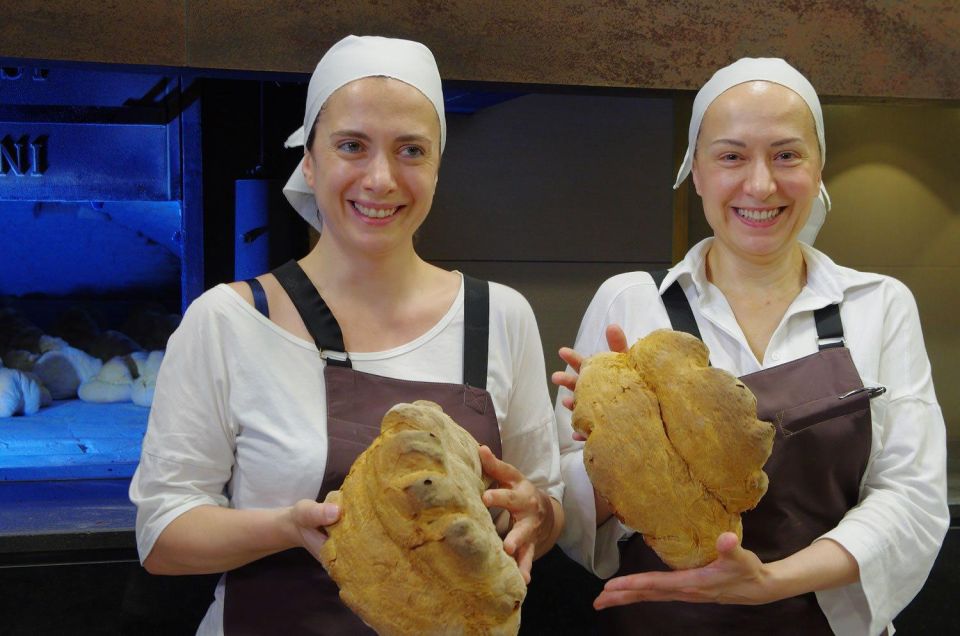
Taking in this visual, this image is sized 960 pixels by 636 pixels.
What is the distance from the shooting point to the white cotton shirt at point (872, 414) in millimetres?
1565

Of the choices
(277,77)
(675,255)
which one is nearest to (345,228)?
(277,77)

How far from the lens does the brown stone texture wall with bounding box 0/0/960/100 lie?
2.09 metres

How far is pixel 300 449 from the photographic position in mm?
1464

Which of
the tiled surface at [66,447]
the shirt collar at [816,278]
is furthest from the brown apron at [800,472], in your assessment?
the tiled surface at [66,447]

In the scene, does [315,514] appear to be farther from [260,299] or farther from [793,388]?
[793,388]

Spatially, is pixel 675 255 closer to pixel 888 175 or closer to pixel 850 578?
pixel 888 175

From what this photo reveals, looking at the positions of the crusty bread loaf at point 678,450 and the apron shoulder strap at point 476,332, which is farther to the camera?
the apron shoulder strap at point 476,332

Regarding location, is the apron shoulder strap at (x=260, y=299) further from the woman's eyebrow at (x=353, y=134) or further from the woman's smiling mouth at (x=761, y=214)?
the woman's smiling mouth at (x=761, y=214)

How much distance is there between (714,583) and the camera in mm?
1370

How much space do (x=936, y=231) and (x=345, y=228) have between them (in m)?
2.18

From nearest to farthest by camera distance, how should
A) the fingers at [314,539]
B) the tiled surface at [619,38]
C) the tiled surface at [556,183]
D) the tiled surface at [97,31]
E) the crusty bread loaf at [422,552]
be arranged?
the crusty bread loaf at [422,552] < the fingers at [314,539] < the tiled surface at [97,31] < the tiled surface at [619,38] < the tiled surface at [556,183]

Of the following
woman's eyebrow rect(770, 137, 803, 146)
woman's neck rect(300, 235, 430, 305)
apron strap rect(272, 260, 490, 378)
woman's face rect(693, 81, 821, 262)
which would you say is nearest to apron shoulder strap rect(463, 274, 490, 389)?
apron strap rect(272, 260, 490, 378)

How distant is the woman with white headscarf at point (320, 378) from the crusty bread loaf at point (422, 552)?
0.23 meters

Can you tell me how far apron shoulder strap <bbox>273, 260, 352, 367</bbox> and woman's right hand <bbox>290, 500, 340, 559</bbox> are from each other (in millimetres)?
311
